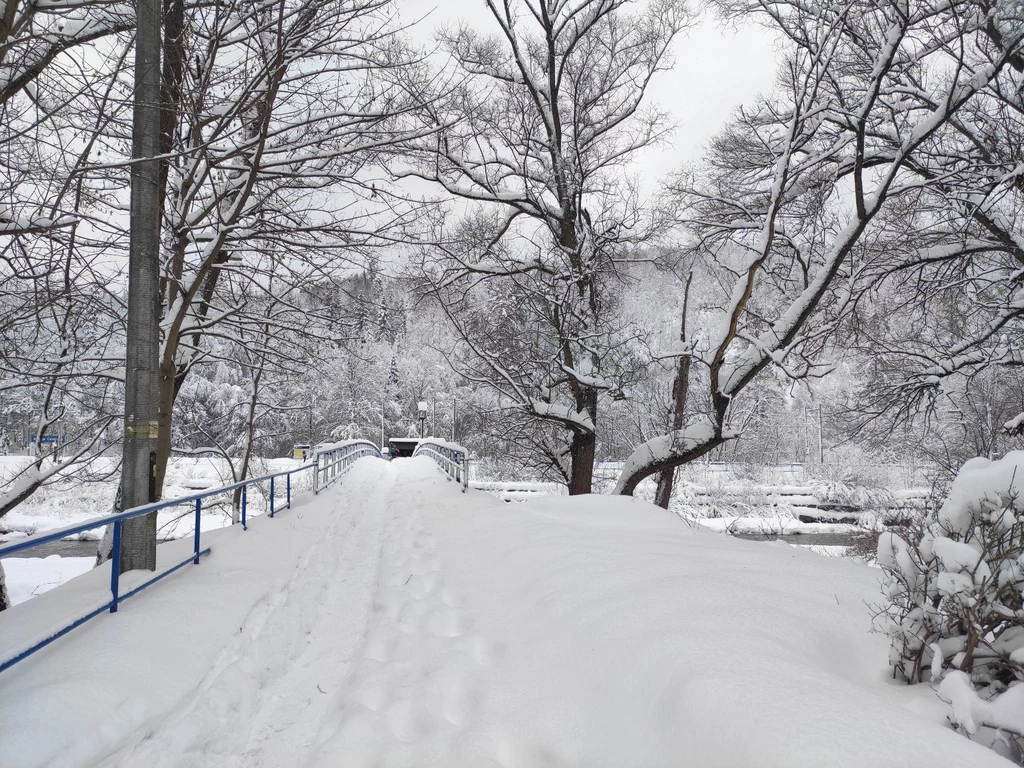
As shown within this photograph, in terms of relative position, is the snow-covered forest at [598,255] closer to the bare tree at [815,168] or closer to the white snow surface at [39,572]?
the bare tree at [815,168]

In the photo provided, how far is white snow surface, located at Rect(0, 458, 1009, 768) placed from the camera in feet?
7.19

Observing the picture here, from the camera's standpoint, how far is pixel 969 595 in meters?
2.17

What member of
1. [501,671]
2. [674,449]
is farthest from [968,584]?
[674,449]

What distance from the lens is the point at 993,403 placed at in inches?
513

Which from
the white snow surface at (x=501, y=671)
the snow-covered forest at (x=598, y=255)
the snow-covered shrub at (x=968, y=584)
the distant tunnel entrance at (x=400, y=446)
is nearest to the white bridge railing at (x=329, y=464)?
the snow-covered forest at (x=598, y=255)

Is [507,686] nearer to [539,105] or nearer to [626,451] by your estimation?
[539,105]

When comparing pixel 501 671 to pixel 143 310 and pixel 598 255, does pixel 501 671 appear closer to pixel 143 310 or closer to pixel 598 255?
pixel 143 310

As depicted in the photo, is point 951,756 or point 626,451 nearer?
point 951,756

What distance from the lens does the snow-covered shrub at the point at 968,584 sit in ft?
7.07

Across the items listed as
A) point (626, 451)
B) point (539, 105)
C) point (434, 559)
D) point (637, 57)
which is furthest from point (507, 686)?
point (626, 451)

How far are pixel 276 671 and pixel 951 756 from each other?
368 cm

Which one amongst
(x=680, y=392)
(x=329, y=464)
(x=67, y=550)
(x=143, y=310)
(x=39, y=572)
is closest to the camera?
(x=143, y=310)

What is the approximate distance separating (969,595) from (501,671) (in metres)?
2.43

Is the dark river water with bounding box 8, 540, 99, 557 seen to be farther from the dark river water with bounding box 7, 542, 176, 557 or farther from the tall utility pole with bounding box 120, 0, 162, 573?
the tall utility pole with bounding box 120, 0, 162, 573
